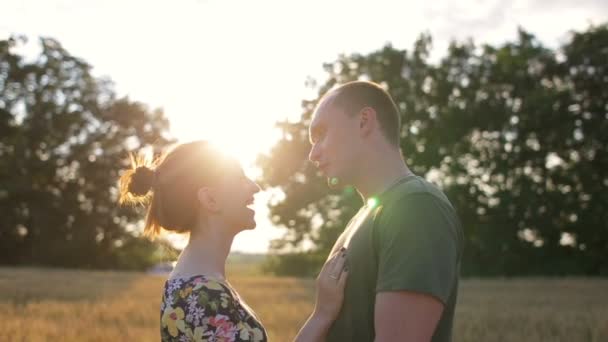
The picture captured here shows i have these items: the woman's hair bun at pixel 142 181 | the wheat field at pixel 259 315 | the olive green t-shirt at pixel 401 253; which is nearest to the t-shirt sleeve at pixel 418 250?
the olive green t-shirt at pixel 401 253

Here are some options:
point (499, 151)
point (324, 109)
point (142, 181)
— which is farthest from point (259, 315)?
point (499, 151)

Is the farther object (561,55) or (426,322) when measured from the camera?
(561,55)

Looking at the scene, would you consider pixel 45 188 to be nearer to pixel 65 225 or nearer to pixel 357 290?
pixel 65 225

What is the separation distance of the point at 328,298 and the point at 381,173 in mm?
561

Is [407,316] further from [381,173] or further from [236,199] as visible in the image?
[236,199]

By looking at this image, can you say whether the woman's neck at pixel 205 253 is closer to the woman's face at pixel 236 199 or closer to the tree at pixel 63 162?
the woman's face at pixel 236 199

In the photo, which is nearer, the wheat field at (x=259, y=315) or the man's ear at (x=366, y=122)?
the man's ear at (x=366, y=122)

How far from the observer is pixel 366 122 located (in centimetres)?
318

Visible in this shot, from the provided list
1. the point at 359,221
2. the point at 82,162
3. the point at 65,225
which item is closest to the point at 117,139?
the point at 82,162

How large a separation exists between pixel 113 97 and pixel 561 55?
2956 cm

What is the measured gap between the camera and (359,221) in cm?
308

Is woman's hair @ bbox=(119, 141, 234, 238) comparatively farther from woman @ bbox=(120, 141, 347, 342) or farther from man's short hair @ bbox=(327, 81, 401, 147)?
man's short hair @ bbox=(327, 81, 401, 147)

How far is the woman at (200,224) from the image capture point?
10.9ft

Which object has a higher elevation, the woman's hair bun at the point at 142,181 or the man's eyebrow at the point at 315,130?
the man's eyebrow at the point at 315,130
